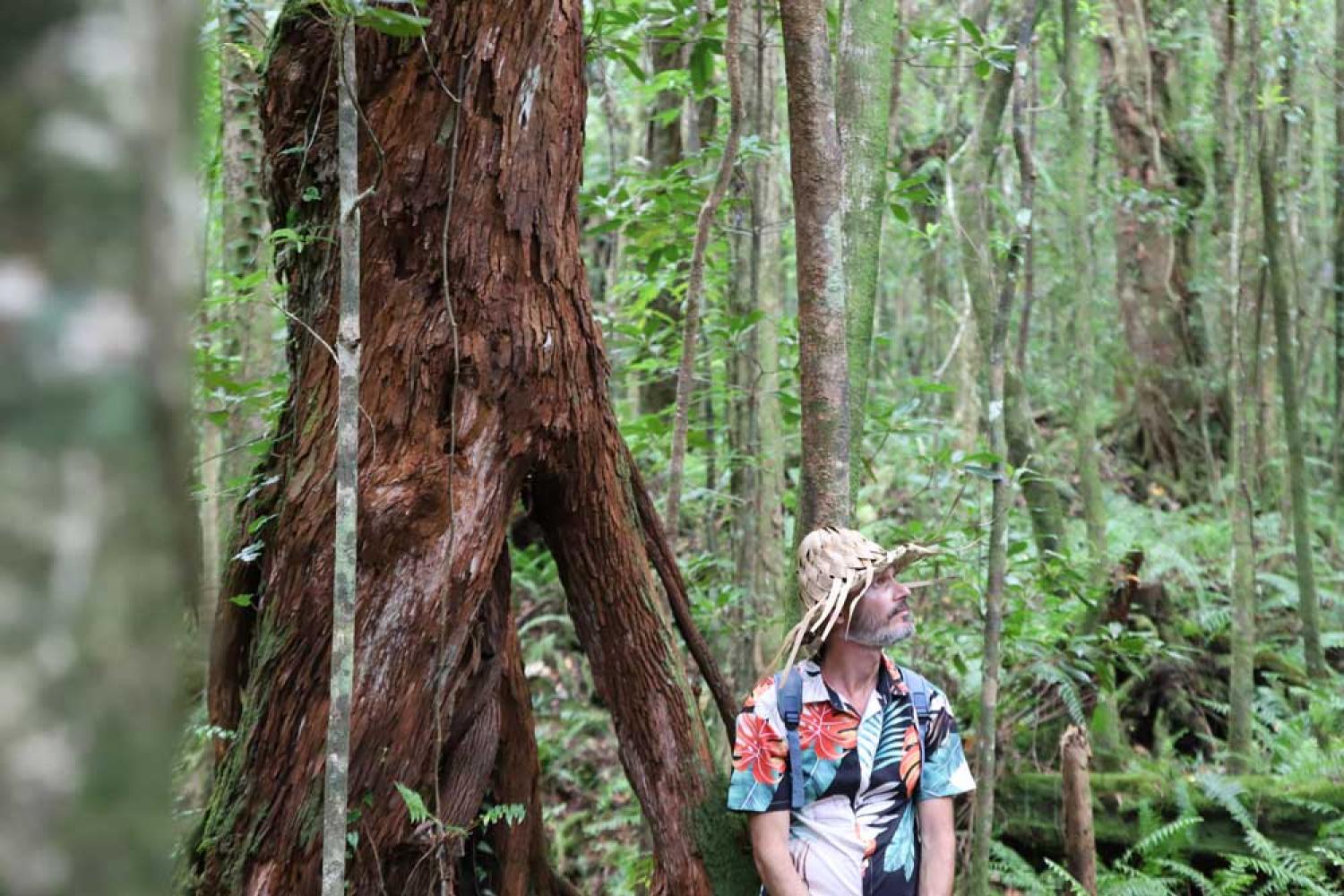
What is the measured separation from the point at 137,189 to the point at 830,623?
11.2ft

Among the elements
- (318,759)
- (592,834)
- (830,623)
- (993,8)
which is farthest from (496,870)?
(993,8)

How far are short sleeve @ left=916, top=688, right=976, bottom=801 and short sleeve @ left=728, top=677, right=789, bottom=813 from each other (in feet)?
1.80

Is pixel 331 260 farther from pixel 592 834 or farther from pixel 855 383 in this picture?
pixel 592 834

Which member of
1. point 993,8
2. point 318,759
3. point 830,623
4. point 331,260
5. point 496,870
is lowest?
point 496,870

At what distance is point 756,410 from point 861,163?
2.45 m

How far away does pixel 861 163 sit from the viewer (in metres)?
4.75

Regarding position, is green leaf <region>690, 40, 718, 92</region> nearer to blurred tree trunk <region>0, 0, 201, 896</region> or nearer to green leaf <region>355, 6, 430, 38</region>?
green leaf <region>355, 6, 430, 38</region>

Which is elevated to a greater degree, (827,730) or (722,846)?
(827,730)

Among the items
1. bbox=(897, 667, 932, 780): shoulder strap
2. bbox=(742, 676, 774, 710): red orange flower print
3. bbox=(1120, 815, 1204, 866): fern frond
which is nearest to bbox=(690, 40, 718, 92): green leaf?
bbox=(742, 676, 774, 710): red orange flower print

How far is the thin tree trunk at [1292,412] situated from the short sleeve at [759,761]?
5040 mm

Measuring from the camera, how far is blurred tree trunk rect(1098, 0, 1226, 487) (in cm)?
1270

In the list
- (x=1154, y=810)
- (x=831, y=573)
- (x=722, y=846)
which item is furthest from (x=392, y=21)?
(x=1154, y=810)

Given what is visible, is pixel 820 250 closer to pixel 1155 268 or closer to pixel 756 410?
pixel 756 410

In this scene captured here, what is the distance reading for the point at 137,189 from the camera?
2.38 feet
